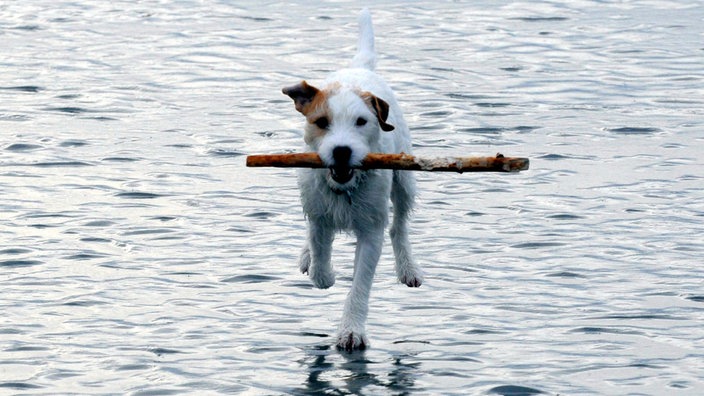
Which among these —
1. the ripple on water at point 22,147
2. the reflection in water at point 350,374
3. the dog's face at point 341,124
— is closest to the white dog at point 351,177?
the dog's face at point 341,124

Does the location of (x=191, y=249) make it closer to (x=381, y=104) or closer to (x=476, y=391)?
(x=381, y=104)

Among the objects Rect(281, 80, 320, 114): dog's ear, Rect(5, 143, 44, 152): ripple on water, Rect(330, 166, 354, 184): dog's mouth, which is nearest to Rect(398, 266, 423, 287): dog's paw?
Rect(330, 166, 354, 184): dog's mouth

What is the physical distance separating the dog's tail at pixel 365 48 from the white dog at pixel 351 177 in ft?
2.16

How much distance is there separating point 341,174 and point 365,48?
7.59 ft

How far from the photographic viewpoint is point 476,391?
27.2 ft

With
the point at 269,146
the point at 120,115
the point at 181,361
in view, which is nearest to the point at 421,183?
the point at 269,146

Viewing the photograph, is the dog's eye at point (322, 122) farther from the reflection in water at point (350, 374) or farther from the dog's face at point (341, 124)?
the reflection in water at point (350, 374)

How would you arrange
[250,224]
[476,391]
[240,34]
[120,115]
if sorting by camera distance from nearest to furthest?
[476,391]
[250,224]
[120,115]
[240,34]

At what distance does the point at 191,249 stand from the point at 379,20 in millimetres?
10765

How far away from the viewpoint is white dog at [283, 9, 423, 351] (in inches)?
351

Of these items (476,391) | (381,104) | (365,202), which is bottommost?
(476,391)

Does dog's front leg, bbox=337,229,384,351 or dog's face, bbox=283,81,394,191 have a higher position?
dog's face, bbox=283,81,394,191

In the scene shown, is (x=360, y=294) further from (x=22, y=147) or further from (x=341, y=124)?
(x=22, y=147)

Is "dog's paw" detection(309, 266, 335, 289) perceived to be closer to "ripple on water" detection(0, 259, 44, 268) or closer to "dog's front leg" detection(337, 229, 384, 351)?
"dog's front leg" detection(337, 229, 384, 351)
